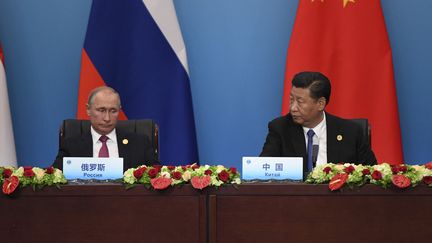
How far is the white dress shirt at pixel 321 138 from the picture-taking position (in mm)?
3498

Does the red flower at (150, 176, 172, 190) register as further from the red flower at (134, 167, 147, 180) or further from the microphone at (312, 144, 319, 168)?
the microphone at (312, 144, 319, 168)

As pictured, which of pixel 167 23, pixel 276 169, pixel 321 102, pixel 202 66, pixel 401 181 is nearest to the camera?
pixel 401 181

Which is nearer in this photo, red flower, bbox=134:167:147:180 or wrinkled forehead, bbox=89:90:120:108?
red flower, bbox=134:167:147:180

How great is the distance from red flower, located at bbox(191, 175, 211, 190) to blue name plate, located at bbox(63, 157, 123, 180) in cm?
33

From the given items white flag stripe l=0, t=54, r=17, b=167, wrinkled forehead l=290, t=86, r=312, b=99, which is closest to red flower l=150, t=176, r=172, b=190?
wrinkled forehead l=290, t=86, r=312, b=99

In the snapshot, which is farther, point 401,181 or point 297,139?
point 297,139

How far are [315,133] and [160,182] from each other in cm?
130

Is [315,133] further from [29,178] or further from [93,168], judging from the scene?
[29,178]

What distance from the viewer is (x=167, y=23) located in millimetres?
4477

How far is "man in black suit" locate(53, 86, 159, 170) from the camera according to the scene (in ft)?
11.6

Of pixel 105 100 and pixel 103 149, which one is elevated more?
pixel 105 100

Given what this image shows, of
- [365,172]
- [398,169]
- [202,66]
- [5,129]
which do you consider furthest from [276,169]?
[5,129]

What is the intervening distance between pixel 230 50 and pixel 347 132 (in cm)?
143

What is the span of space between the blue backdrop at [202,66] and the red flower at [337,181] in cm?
227
